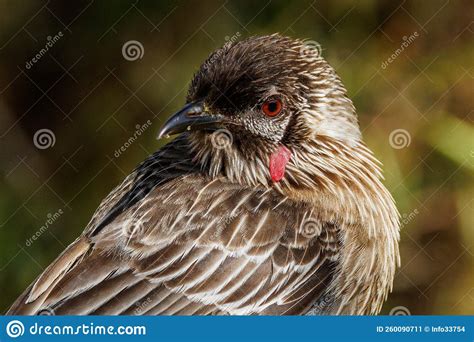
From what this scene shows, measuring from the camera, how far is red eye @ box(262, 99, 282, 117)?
5852 mm

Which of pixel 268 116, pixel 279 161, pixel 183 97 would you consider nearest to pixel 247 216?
pixel 279 161

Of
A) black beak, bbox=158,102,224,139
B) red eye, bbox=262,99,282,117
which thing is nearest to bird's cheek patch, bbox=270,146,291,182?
red eye, bbox=262,99,282,117

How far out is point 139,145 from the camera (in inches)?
295

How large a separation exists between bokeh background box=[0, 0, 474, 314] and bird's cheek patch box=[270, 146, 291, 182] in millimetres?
1318

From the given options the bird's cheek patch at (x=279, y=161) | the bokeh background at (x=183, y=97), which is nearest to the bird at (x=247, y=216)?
the bird's cheek patch at (x=279, y=161)

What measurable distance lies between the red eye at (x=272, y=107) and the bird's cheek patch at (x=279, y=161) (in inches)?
8.5

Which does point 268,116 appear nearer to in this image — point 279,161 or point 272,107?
point 272,107

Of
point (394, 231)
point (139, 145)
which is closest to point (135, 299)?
point (394, 231)

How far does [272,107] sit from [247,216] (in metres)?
0.54

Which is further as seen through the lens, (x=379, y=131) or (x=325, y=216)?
(x=379, y=131)

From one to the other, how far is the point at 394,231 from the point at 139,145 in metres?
1.92

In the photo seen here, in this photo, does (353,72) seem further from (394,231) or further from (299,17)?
(394,231)

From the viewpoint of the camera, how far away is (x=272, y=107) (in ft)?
19.3

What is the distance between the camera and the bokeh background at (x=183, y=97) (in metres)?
7.36
